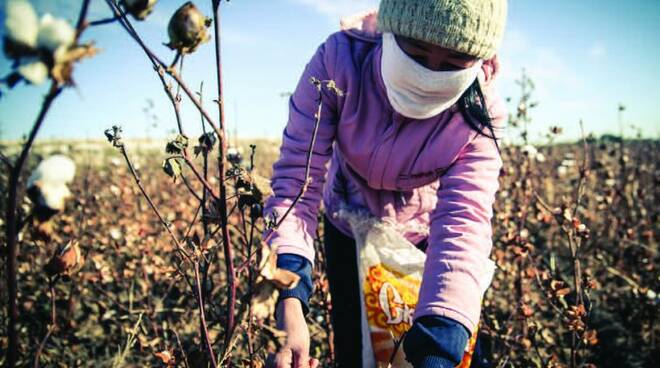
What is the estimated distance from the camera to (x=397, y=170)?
132 centimetres

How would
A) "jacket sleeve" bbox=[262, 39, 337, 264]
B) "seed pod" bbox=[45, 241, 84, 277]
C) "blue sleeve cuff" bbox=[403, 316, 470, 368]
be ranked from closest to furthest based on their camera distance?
"seed pod" bbox=[45, 241, 84, 277] < "blue sleeve cuff" bbox=[403, 316, 470, 368] < "jacket sleeve" bbox=[262, 39, 337, 264]

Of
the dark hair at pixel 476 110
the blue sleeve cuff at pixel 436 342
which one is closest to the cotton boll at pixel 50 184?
the blue sleeve cuff at pixel 436 342

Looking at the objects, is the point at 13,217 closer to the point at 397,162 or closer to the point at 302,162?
the point at 302,162

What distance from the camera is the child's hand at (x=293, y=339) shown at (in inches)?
34.6

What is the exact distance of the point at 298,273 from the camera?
107 cm

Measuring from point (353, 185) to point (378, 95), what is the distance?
354mm

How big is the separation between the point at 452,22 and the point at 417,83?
18 centimetres

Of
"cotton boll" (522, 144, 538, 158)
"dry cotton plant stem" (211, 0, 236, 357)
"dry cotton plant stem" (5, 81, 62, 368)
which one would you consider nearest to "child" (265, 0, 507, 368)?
"dry cotton plant stem" (211, 0, 236, 357)

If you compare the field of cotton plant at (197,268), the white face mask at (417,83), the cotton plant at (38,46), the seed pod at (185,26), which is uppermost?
the white face mask at (417,83)

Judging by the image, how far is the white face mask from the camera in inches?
46.1

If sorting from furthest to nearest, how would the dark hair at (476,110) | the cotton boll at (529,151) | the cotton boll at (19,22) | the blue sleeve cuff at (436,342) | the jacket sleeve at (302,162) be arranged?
1. the cotton boll at (529,151)
2. the dark hair at (476,110)
3. the jacket sleeve at (302,162)
4. the blue sleeve cuff at (436,342)
5. the cotton boll at (19,22)

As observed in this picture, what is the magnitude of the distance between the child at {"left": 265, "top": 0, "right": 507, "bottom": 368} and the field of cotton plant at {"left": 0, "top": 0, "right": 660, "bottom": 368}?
0.12 m

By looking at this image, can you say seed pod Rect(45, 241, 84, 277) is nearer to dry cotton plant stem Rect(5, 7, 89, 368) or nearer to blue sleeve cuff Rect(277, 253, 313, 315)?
dry cotton plant stem Rect(5, 7, 89, 368)

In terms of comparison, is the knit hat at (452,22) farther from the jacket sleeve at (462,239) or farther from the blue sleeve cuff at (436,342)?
the blue sleeve cuff at (436,342)
